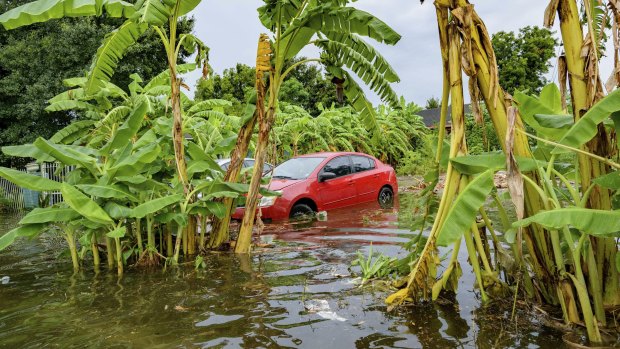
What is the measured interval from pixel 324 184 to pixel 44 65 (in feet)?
57.4

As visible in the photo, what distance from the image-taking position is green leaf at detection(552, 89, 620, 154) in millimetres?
2699

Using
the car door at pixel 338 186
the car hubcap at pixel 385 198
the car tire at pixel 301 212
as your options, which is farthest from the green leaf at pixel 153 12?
the car hubcap at pixel 385 198

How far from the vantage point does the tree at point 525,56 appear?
115 feet

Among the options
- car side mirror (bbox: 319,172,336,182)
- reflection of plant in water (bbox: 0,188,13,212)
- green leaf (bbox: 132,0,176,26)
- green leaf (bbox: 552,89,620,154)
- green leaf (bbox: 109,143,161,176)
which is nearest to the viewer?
green leaf (bbox: 552,89,620,154)

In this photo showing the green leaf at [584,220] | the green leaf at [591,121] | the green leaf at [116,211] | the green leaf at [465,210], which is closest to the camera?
the green leaf at [584,220]

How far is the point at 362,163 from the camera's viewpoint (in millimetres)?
11859

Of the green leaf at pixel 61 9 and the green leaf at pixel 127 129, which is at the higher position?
the green leaf at pixel 61 9

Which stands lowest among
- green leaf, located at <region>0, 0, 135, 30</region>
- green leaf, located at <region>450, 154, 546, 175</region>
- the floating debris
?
the floating debris

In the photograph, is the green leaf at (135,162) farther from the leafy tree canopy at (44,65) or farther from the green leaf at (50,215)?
the leafy tree canopy at (44,65)

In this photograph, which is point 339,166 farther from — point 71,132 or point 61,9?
point 61,9

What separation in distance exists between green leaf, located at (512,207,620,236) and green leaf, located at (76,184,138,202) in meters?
4.34

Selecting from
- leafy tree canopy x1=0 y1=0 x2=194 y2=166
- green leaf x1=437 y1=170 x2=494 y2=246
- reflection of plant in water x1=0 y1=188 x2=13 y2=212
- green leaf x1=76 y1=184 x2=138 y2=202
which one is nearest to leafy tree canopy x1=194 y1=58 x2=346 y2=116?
leafy tree canopy x1=0 y1=0 x2=194 y2=166

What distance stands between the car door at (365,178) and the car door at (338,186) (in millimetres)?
231

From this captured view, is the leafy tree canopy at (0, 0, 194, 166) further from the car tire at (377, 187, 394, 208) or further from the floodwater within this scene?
the floodwater
